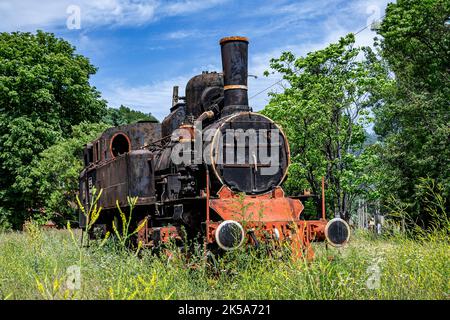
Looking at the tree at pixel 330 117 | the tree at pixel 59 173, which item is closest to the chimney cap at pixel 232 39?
the tree at pixel 330 117

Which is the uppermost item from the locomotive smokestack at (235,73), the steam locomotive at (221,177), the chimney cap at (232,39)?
the chimney cap at (232,39)

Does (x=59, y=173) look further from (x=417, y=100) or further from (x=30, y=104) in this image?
(x=417, y=100)

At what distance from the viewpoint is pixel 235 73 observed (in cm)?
938

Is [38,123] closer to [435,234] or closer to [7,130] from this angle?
[7,130]

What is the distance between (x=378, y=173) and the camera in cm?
2080

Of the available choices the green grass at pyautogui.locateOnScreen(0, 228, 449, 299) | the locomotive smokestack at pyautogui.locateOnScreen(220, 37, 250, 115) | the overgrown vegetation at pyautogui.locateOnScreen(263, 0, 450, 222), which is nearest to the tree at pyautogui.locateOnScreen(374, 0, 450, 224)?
the overgrown vegetation at pyautogui.locateOnScreen(263, 0, 450, 222)

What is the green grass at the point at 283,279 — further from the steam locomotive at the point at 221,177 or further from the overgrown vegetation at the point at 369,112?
the overgrown vegetation at the point at 369,112

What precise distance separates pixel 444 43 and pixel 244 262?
1554cm

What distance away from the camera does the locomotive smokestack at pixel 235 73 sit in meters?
9.40

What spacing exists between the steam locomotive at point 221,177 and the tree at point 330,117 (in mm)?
9834

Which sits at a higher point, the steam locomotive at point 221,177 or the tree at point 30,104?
the tree at point 30,104

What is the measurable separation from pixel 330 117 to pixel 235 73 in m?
11.2

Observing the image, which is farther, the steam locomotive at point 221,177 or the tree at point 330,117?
the tree at point 330,117
